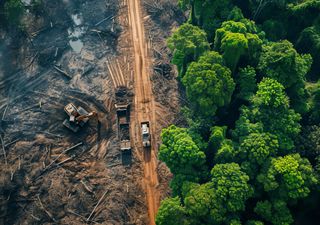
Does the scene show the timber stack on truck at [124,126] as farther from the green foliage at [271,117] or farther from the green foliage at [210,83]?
the green foliage at [271,117]

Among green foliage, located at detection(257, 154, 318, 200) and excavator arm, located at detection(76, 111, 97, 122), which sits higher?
excavator arm, located at detection(76, 111, 97, 122)

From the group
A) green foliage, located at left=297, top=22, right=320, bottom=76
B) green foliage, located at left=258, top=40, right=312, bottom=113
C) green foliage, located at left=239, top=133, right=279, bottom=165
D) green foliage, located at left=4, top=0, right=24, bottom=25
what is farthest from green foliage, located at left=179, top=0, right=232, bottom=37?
green foliage, located at left=4, top=0, right=24, bottom=25

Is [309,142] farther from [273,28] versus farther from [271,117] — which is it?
[273,28]

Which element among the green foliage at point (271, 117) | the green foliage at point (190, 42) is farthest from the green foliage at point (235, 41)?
the green foliage at point (271, 117)

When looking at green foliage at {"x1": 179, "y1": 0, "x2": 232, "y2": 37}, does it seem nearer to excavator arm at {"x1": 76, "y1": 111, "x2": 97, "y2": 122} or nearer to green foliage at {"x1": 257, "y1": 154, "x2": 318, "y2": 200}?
green foliage at {"x1": 257, "y1": 154, "x2": 318, "y2": 200}

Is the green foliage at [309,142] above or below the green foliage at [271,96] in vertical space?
below

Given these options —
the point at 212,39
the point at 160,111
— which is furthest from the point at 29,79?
the point at 212,39

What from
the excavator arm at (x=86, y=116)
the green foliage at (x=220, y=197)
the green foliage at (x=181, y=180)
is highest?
the excavator arm at (x=86, y=116)
